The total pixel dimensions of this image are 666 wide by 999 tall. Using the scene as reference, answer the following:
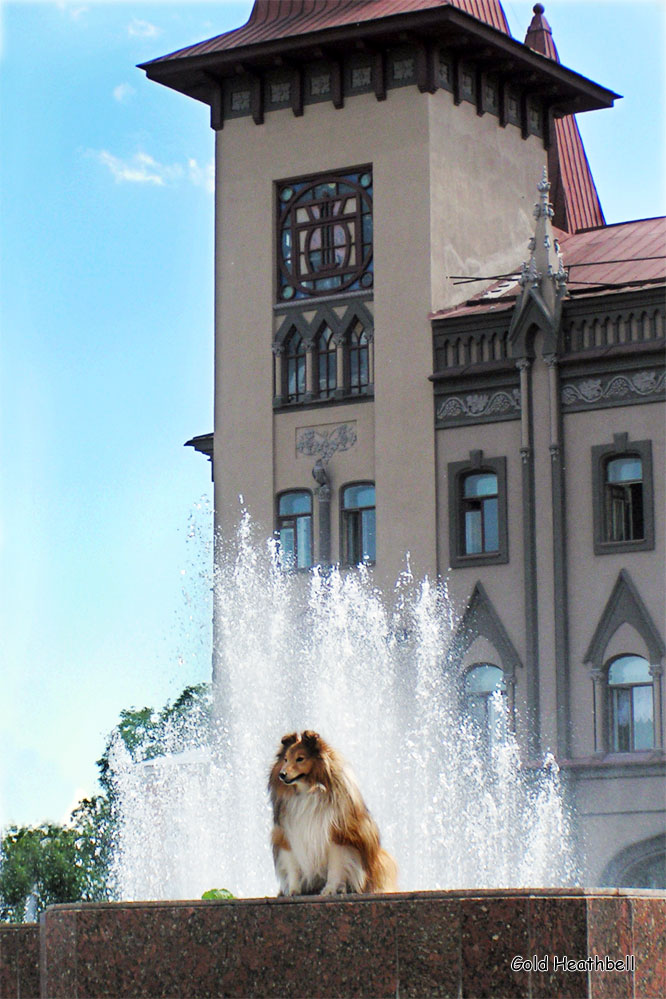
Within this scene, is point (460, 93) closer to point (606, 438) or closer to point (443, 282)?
point (443, 282)

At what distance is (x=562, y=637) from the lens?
110 feet

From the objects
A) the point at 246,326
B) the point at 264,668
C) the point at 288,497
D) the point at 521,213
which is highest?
the point at 521,213

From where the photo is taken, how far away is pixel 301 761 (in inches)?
546

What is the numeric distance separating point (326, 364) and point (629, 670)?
8217mm

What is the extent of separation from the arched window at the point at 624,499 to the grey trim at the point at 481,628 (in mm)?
2292

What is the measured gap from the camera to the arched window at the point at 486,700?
3347 centimetres

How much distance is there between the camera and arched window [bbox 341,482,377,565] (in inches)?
1421

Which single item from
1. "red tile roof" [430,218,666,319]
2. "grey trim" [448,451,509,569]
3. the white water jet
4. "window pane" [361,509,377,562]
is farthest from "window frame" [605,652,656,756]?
"red tile roof" [430,218,666,319]

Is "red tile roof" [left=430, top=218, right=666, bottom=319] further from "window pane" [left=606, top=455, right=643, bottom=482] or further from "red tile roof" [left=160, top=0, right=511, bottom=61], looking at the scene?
"red tile roof" [left=160, top=0, right=511, bottom=61]

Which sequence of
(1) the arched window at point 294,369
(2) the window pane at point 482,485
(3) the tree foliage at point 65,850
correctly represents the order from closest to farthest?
(2) the window pane at point 482,485 < (1) the arched window at point 294,369 < (3) the tree foliage at point 65,850

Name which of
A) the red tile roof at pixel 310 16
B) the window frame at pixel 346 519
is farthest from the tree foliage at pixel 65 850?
the red tile roof at pixel 310 16

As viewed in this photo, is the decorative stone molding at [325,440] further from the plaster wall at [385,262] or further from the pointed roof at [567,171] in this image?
the pointed roof at [567,171]

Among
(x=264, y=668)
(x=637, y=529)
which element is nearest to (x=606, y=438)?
(x=637, y=529)

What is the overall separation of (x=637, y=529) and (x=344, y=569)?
17.6ft
